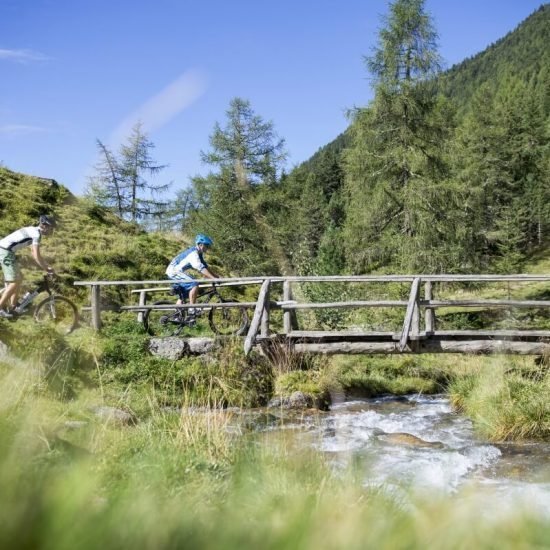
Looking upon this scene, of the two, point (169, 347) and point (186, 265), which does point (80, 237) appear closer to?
point (186, 265)

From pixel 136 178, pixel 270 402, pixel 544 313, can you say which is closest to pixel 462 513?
pixel 270 402

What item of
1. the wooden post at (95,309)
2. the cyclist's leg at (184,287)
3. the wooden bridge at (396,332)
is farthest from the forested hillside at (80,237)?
the wooden bridge at (396,332)

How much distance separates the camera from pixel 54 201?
2467 cm

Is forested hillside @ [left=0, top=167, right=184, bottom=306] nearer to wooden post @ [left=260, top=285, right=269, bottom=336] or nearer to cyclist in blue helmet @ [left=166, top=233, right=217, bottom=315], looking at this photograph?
cyclist in blue helmet @ [left=166, top=233, right=217, bottom=315]

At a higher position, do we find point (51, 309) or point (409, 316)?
point (51, 309)

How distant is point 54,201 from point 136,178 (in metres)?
19.5

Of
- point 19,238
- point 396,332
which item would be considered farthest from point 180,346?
point 396,332

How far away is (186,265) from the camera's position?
1289 centimetres

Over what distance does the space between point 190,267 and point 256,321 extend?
1892 mm

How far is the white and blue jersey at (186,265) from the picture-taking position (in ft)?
41.5

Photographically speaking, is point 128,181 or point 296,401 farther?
point 128,181

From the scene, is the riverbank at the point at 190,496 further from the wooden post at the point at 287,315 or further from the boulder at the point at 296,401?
the wooden post at the point at 287,315

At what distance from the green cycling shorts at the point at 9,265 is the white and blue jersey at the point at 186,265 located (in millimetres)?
3084

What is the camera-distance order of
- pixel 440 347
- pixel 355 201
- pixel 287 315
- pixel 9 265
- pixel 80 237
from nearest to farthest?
pixel 9 265 < pixel 440 347 < pixel 287 315 < pixel 80 237 < pixel 355 201
